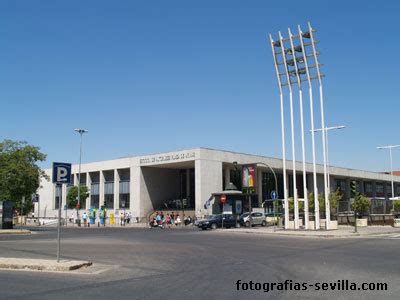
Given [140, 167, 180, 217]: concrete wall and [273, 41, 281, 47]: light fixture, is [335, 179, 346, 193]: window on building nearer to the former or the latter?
[140, 167, 180, 217]: concrete wall

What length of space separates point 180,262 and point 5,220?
29.5m

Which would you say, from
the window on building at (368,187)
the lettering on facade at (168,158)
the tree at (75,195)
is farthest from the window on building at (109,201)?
the window on building at (368,187)

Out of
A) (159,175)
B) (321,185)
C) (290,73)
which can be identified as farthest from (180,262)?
(321,185)

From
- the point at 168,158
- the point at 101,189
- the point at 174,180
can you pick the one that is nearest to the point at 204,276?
the point at 168,158

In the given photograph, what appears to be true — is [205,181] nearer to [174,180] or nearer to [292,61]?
[174,180]

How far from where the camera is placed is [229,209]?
55.6 metres

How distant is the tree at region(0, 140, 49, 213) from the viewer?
38906mm

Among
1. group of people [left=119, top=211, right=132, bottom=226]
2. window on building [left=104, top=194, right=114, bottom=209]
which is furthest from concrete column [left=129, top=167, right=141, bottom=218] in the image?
window on building [left=104, top=194, right=114, bottom=209]

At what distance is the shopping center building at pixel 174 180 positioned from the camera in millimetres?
61656

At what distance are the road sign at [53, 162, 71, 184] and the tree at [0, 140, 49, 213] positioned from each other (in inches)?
1050

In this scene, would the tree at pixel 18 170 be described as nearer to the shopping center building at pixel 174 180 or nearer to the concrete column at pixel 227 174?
the shopping center building at pixel 174 180

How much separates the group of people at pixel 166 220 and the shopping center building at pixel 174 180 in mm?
1840

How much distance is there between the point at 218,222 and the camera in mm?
44594

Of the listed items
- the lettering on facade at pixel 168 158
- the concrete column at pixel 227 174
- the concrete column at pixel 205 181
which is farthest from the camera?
the concrete column at pixel 227 174
